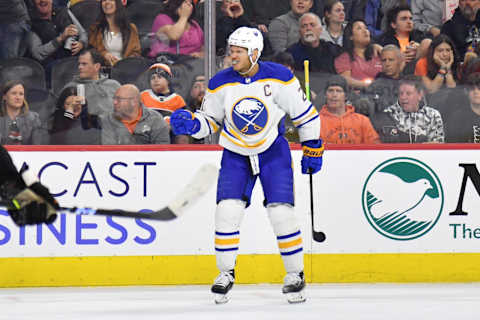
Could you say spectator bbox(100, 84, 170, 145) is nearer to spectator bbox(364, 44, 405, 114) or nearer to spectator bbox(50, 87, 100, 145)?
spectator bbox(50, 87, 100, 145)

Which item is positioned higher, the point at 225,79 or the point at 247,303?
the point at 225,79

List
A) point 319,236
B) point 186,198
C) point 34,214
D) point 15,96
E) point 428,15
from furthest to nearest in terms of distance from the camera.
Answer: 1. point 428,15
2. point 15,96
3. point 319,236
4. point 186,198
5. point 34,214

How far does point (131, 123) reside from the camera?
17.4 feet

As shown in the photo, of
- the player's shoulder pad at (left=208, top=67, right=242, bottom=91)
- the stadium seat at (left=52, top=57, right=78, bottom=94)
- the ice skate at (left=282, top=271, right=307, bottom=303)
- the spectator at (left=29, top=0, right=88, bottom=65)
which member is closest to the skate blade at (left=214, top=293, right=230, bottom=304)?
the ice skate at (left=282, top=271, right=307, bottom=303)

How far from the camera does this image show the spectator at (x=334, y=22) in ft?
18.2

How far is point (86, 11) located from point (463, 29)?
7.69 feet

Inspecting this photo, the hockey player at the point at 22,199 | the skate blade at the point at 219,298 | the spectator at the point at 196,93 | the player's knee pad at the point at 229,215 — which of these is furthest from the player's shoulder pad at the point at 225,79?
the hockey player at the point at 22,199

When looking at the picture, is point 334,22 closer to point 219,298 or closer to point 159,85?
point 159,85

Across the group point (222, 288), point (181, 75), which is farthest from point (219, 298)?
point (181, 75)

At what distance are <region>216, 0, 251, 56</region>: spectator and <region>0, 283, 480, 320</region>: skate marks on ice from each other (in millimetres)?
1464

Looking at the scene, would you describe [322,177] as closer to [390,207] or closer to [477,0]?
[390,207]

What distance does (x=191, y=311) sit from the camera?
13.6 feet

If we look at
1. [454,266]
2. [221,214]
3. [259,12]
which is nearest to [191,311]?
[221,214]

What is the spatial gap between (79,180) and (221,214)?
1013 millimetres
